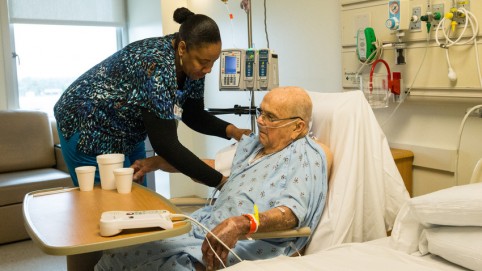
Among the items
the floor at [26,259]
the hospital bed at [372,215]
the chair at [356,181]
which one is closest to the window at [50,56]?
the floor at [26,259]

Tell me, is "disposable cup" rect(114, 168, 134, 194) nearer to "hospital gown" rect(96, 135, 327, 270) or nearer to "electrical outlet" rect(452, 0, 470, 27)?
"hospital gown" rect(96, 135, 327, 270)

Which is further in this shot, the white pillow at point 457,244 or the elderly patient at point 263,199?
Answer: the elderly patient at point 263,199

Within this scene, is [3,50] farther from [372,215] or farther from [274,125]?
[372,215]

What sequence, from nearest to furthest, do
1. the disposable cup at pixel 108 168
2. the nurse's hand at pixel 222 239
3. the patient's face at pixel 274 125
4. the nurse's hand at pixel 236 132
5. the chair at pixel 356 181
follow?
1. the nurse's hand at pixel 222 239
2. the disposable cup at pixel 108 168
3. the chair at pixel 356 181
4. the patient's face at pixel 274 125
5. the nurse's hand at pixel 236 132

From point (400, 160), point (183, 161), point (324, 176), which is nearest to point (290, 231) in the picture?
point (324, 176)

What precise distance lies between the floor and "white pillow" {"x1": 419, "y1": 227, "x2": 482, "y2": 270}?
2334 mm

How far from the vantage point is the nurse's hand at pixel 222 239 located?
1566 mm

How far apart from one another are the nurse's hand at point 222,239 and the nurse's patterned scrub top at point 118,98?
1.47 ft

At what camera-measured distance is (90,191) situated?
1.79 meters

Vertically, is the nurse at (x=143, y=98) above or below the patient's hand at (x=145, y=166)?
above

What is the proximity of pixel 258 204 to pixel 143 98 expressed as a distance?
0.57m

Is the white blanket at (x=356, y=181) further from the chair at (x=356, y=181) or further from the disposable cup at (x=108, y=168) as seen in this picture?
the disposable cup at (x=108, y=168)

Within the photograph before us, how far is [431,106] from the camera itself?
8.20ft

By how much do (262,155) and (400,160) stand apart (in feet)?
2.68
